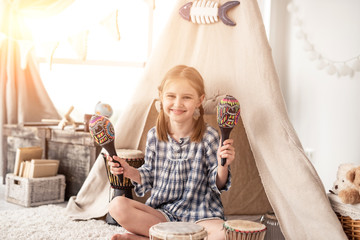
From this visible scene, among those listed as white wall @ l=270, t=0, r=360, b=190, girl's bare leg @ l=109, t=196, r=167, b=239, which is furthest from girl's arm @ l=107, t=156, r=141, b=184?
white wall @ l=270, t=0, r=360, b=190

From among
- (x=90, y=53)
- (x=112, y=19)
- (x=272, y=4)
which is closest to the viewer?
(x=112, y=19)

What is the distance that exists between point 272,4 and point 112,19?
4.36 ft

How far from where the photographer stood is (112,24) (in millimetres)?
2773

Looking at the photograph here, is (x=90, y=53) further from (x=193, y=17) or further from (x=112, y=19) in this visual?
(x=193, y=17)

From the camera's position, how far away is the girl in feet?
5.66

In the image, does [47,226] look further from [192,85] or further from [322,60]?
[322,60]

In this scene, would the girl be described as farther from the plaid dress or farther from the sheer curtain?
the sheer curtain

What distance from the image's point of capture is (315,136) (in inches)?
118

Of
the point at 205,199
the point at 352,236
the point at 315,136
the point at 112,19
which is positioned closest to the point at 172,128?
the point at 205,199

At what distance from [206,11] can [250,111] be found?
0.63m

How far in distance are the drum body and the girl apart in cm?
35

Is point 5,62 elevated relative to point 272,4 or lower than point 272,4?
lower

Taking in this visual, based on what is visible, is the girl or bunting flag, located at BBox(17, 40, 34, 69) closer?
the girl

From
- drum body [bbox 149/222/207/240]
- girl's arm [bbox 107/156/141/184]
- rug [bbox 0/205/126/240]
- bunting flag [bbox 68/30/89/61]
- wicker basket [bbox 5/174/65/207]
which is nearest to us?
drum body [bbox 149/222/207/240]
